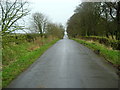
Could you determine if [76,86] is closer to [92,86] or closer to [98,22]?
[92,86]

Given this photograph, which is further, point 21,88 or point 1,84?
point 1,84

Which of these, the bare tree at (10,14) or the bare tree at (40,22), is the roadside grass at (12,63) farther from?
the bare tree at (40,22)

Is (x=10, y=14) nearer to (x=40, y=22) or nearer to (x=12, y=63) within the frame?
(x=12, y=63)

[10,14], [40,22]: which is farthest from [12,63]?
[40,22]

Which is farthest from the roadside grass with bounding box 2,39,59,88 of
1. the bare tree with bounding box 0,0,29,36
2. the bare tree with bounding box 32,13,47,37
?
the bare tree with bounding box 32,13,47,37

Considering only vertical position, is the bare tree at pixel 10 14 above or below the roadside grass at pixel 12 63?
above

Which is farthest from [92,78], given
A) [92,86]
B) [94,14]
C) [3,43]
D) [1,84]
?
[94,14]

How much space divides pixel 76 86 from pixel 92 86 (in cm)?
57

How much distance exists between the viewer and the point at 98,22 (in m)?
35.8

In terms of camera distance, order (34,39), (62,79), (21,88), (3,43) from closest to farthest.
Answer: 1. (21,88)
2. (62,79)
3. (3,43)
4. (34,39)

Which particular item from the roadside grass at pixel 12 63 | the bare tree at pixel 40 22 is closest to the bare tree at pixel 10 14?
the roadside grass at pixel 12 63

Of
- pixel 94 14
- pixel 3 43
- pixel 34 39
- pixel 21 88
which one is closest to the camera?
pixel 21 88

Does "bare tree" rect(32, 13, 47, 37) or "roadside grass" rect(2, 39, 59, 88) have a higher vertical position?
"bare tree" rect(32, 13, 47, 37)

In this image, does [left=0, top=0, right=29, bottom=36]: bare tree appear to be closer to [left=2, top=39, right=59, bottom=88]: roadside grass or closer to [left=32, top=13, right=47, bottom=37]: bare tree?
[left=2, top=39, right=59, bottom=88]: roadside grass
